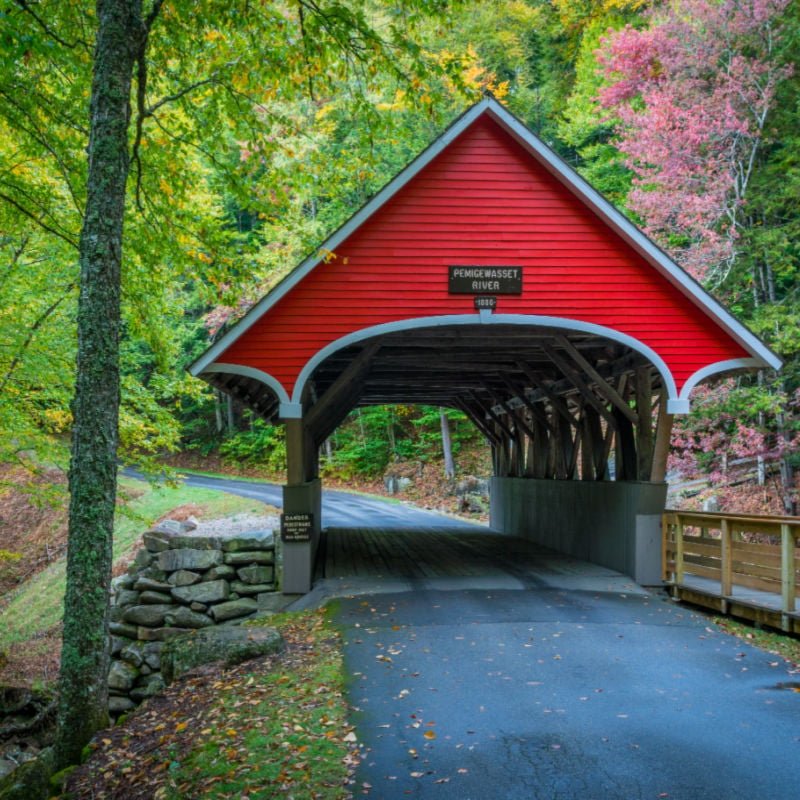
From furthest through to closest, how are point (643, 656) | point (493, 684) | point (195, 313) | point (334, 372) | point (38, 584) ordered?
1. point (195, 313)
2. point (38, 584)
3. point (334, 372)
4. point (643, 656)
5. point (493, 684)

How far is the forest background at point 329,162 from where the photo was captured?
26.6ft

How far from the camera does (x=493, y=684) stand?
19.9 ft

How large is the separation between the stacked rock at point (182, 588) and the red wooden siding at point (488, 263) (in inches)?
97.5

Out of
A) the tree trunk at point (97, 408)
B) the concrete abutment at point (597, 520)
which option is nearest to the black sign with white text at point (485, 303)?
the concrete abutment at point (597, 520)

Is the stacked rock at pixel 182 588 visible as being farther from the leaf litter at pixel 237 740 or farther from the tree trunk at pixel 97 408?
the tree trunk at pixel 97 408

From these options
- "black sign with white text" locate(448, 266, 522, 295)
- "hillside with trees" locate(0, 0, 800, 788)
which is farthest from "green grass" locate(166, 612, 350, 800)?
"black sign with white text" locate(448, 266, 522, 295)

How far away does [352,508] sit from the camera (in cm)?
2458

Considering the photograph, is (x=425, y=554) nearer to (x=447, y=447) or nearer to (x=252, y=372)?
(x=252, y=372)

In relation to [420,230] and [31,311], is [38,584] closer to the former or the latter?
[31,311]

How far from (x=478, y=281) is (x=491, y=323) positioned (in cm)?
57

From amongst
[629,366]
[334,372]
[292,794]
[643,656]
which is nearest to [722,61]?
[629,366]

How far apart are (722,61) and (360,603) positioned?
14.7 metres

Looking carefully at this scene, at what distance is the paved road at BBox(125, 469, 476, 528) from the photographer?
67.8ft

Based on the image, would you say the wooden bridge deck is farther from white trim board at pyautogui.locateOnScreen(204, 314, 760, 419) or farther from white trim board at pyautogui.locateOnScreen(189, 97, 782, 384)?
white trim board at pyautogui.locateOnScreen(189, 97, 782, 384)
